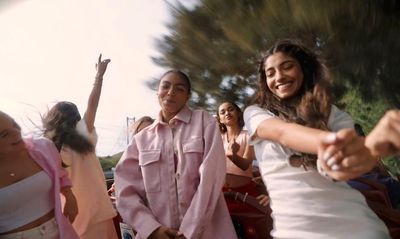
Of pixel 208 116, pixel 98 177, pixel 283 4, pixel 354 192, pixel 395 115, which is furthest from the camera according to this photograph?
pixel 283 4

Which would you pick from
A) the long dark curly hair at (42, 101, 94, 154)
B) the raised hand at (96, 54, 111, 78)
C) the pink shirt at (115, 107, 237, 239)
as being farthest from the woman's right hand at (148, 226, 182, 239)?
the raised hand at (96, 54, 111, 78)

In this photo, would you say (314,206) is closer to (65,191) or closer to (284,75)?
(284,75)

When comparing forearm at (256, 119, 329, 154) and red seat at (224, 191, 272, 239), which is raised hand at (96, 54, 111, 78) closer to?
red seat at (224, 191, 272, 239)

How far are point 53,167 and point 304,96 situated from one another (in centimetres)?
103

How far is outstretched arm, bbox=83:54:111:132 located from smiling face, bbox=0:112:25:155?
765mm

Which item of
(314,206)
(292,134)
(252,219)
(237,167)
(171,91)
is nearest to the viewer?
(292,134)

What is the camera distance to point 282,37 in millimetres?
3256

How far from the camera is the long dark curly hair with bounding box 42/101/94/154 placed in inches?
86.0

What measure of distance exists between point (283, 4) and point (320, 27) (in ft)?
1.17

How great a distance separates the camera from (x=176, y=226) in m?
1.58

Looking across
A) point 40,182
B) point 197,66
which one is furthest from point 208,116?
point 197,66

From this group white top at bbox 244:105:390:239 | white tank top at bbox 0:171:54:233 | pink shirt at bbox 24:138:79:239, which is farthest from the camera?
pink shirt at bbox 24:138:79:239

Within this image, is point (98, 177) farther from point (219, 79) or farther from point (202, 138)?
point (219, 79)

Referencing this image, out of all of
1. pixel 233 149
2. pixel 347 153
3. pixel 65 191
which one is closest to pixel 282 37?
pixel 233 149
